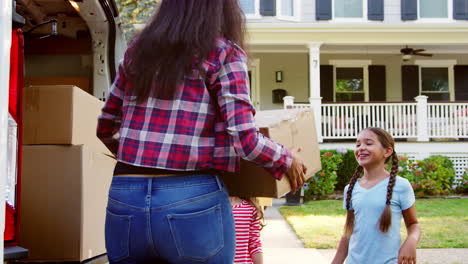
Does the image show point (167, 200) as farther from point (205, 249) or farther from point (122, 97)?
point (122, 97)

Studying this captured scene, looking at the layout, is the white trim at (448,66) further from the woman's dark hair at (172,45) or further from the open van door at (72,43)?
the woman's dark hair at (172,45)

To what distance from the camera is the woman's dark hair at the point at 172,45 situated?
1.71m

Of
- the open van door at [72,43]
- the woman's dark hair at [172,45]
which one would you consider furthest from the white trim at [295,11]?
the woman's dark hair at [172,45]

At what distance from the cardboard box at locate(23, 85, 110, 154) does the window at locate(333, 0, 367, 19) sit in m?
14.0

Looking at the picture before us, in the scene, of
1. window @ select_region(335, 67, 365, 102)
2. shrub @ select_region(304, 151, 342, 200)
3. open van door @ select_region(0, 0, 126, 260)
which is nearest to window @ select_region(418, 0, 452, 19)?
window @ select_region(335, 67, 365, 102)

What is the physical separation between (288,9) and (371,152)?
1298cm

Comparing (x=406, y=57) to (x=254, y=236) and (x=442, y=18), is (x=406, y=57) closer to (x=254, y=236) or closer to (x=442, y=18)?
(x=442, y=18)

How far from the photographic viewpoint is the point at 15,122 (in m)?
1.70

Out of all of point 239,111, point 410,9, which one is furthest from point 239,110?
point 410,9

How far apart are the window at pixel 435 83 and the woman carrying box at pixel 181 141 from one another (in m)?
15.5

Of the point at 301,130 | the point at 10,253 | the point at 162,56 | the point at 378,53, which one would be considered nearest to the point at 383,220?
the point at 301,130

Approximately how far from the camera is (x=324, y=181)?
12039 millimetres

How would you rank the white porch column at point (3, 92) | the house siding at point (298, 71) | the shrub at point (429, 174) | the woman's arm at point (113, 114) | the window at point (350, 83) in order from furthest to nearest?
1. the window at point (350, 83)
2. the house siding at point (298, 71)
3. the shrub at point (429, 174)
4. the woman's arm at point (113, 114)
5. the white porch column at point (3, 92)

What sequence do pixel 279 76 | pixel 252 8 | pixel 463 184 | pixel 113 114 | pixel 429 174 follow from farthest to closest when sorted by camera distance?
pixel 279 76, pixel 252 8, pixel 463 184, pixel 429 174, pixel 113 114
